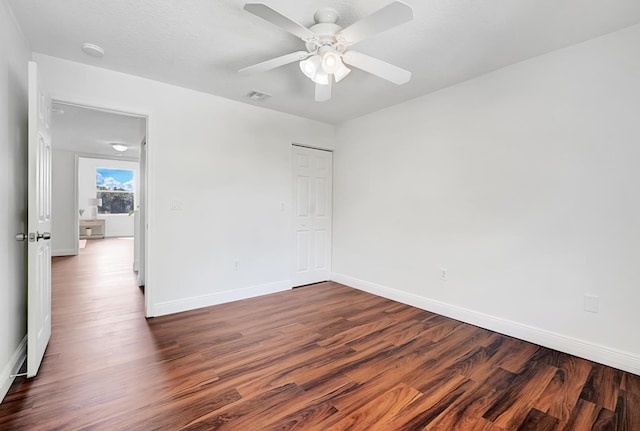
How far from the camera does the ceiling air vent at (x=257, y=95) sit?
337 cm

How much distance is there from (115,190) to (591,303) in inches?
479

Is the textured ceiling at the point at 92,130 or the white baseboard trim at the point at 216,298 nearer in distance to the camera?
the white baseboard trim at the point at 216,298

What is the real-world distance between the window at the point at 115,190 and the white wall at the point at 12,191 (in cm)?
912

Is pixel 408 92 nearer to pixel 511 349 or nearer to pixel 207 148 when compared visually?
pixel 207 148

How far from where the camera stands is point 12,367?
Result: 1978mm

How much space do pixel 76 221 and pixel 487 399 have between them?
8.44 metres

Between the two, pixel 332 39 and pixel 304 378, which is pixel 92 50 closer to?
pixel 332 39

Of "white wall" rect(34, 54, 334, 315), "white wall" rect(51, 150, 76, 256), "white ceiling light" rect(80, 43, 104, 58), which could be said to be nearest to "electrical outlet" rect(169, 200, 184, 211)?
"white wall" rect(34, 54, 334, 315)

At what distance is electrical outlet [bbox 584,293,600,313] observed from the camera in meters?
2.30

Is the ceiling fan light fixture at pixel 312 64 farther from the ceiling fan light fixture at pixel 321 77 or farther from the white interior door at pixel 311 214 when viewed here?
the white interior door at pixel 311 214

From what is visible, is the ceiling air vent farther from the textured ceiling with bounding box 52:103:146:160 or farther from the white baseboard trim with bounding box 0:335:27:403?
the white baseboard trim with bounding box 0:335:27:403

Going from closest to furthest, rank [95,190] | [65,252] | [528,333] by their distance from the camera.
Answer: [528,333] < [65,252] < [95,190]

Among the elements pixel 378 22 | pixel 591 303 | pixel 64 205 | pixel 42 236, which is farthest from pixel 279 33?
pixel 64 205

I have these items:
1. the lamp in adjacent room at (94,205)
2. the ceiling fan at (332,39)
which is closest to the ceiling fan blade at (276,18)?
the ceiling fan at (332,39)
